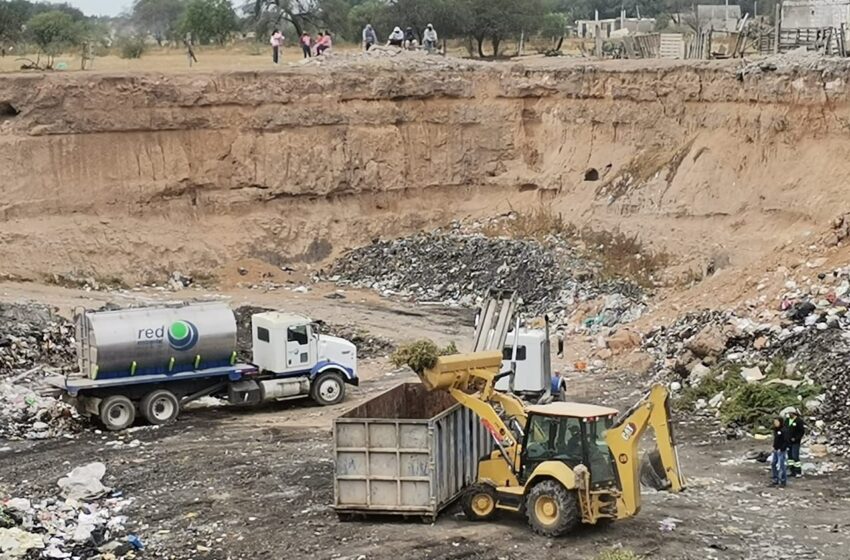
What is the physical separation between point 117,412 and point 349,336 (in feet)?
27.9

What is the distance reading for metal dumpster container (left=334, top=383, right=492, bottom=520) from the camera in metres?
16.0

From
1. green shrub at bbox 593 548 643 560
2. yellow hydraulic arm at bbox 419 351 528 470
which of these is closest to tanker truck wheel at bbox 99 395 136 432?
yellow hydraulic arm at bbox 419 351 528 470

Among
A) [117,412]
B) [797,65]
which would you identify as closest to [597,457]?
[117,412]

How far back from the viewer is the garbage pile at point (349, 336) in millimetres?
29547

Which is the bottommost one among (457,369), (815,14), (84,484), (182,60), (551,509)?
(84,484)

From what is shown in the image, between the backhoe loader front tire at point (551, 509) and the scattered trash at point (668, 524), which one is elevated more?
the backhoe loader front tire at point (551, 509)

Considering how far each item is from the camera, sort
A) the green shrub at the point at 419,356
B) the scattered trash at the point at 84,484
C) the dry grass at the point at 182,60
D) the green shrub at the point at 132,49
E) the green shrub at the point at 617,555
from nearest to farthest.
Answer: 1. the green shrub at the point at 617,555
2. the green shrub at the point at 419,356
3. the scattered trash at the point at 84,484
4. the dry grass at the point at 182,60
5. the green shrub at the point at 132,49

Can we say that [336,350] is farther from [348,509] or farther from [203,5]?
[203,5]

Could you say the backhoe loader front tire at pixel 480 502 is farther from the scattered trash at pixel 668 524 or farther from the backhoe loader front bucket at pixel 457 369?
the scattered trash at pixel 668 524

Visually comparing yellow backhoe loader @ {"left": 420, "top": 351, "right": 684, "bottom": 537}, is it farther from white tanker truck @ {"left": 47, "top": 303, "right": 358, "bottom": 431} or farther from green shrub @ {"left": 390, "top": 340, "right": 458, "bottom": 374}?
white tanker truck @ {"left": 47, "top": 303, "right": 358, "bottom": 431}

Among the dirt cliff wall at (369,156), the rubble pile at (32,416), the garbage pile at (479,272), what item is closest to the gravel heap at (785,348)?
the garbage pile at (479,272)

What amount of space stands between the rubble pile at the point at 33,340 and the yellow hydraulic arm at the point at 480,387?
482 inches

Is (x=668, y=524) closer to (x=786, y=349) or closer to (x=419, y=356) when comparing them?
(x=419, y=356)

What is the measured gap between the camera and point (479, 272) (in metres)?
35.4
